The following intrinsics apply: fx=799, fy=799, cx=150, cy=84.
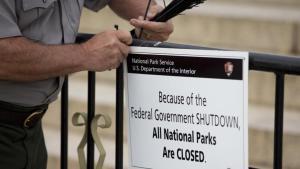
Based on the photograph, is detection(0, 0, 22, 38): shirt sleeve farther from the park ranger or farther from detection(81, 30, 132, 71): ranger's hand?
detection(81, 30, 132, 71): ranger's hand

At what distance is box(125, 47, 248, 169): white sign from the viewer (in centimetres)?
264

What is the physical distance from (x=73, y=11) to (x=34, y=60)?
333 mm

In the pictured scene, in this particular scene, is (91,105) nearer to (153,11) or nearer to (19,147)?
(19,147)

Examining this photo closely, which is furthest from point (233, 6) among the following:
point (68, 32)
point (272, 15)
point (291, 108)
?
point (68, 32)

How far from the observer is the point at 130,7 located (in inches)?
130

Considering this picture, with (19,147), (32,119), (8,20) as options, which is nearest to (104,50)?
(8,20)

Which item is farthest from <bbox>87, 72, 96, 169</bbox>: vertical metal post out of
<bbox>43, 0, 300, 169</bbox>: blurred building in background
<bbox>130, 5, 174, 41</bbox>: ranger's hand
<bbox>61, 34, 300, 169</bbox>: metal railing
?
<bbox>43, 0, 300, 169</bbox>: blurred building in background

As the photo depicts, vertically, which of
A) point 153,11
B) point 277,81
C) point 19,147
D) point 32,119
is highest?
point 153,11

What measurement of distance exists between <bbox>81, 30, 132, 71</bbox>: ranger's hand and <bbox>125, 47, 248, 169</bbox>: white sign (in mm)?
90

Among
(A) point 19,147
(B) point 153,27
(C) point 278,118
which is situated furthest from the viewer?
(A) point 19,147

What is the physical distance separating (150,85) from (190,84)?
0.17 m

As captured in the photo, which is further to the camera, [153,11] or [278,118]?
[153,11]

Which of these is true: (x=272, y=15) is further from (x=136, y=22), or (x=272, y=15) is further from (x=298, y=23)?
(x=136, y=22)

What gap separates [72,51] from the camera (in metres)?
2.74
